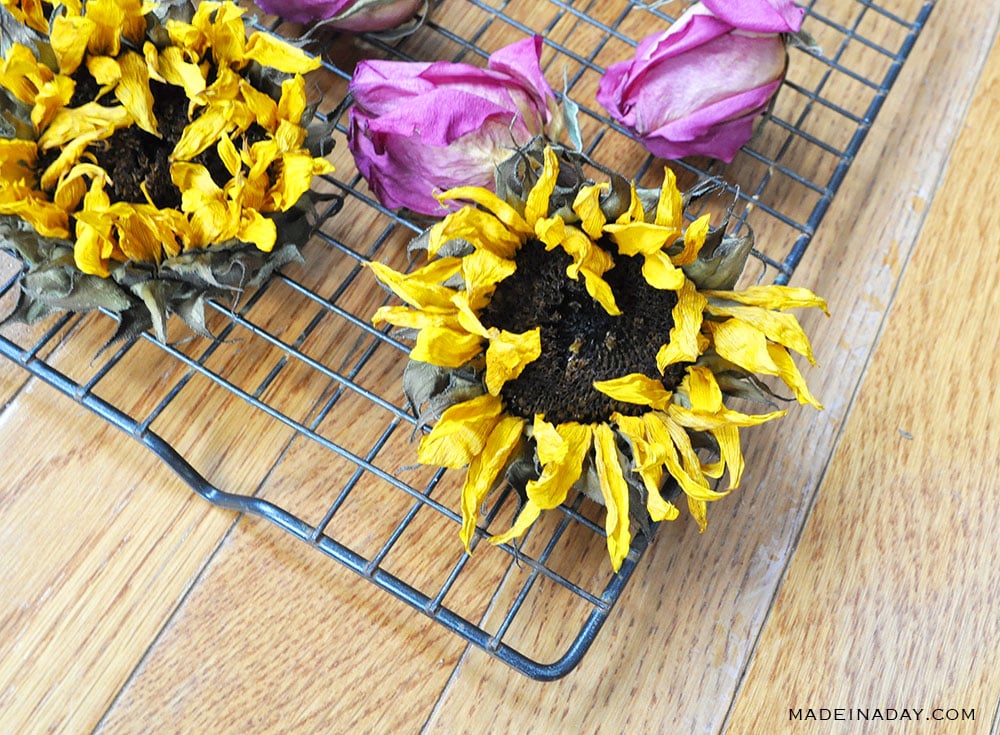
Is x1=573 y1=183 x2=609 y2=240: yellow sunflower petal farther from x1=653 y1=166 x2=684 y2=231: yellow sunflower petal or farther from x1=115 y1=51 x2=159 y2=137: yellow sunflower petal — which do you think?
x1=115 y1=51 x2=159 y2=137: yellow sunflower petal

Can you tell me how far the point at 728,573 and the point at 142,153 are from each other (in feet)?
1.20

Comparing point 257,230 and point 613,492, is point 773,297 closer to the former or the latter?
point 613,492

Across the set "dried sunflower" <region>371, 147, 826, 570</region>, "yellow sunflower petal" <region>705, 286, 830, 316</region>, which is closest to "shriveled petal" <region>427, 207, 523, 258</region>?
"dried sunflower" <region>371, 147, 826, 570</region>

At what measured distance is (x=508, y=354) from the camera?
1.46 feet

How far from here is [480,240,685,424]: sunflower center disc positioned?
463 mm

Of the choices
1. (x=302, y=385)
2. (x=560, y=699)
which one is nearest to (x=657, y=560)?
(x=560, y=699)

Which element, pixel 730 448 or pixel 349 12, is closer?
pixel 730 448

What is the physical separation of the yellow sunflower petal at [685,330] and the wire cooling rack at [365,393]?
2.3 inches

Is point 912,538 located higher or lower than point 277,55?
lower

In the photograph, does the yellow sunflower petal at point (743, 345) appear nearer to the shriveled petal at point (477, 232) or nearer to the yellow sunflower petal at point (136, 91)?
the shriveled petal at point (477, 232)

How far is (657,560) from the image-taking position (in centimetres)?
55

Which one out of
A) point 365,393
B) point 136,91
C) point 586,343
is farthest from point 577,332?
point 136,91

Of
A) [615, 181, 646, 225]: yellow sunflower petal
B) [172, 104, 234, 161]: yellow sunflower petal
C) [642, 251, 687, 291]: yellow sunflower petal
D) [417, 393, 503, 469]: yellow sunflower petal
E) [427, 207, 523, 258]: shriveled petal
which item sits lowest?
[417, 393, 503, 469]: yellow sunflower petal

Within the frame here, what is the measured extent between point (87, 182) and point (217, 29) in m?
0.10
